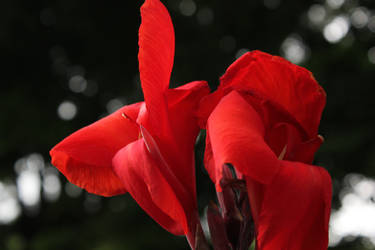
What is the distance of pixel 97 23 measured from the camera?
8.43ft

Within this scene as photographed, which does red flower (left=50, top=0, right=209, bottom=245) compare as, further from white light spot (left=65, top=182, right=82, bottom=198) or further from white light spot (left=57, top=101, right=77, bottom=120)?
white light spot (left=65, top=182, right=82, bottom=198)

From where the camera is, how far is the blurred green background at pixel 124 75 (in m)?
2.21

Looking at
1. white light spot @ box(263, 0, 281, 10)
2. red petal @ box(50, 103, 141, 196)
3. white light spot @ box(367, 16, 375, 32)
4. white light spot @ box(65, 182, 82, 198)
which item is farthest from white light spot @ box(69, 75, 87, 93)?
red petal @ box(50, 103, 141, 196)

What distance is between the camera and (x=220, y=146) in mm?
335

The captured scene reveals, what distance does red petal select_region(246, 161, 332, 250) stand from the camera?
1.13 feet

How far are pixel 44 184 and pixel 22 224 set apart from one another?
0.47 metres

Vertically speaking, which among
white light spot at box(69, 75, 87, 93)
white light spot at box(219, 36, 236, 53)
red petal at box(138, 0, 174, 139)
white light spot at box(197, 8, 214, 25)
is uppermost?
red petal at box(138, 0, 174, 139)

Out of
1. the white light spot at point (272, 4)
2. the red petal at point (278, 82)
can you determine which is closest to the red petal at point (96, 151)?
the red petal at point (278, 82)

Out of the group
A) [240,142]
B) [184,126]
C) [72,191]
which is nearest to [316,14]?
[72,191]

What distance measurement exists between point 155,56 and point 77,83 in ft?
8.64

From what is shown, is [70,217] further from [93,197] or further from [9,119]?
[9,119]

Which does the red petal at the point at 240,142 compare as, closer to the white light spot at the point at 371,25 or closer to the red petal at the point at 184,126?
the red petal at the point at 184,126

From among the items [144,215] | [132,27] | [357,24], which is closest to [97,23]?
[132,27]

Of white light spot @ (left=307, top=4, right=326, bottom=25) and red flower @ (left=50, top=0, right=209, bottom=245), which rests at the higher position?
red flower @ (left=50, top=0, right=209, bottom=245)
